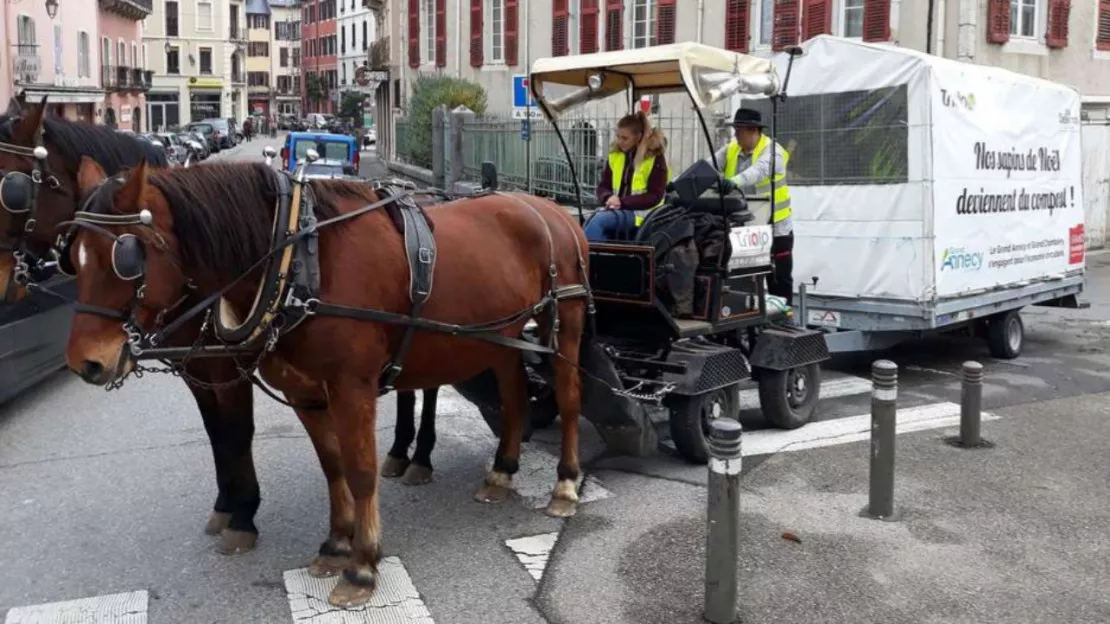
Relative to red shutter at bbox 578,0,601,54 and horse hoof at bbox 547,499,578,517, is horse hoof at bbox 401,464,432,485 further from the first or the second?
red shutter at bbox 578,0,601,54

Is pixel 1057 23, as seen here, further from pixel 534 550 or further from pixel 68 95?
pixel 68 95

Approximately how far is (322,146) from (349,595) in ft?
66.7

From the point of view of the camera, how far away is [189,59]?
251 ft

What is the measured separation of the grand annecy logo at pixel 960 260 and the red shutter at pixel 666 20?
490 inches

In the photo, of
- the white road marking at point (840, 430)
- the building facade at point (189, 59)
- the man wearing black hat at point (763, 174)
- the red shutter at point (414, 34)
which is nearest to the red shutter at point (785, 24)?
the man wearing black hat at point (763, 174)

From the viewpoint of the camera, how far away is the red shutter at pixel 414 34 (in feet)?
117

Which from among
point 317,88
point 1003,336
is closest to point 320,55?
point 317,88

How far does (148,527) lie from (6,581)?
0.81m

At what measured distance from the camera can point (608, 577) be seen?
503 centimetres

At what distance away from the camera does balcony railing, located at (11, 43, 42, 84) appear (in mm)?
30500

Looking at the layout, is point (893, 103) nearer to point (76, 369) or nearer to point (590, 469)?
point (590, 469)

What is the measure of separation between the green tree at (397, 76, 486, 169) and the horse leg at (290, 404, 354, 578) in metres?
21.4

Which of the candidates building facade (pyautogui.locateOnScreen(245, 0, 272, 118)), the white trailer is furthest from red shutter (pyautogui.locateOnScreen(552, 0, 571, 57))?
building facade (pyautogui.locateOnScreen(245, 0, 272, 118))

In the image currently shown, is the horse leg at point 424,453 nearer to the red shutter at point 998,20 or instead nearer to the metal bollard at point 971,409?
the metal bollard at point 971,409
